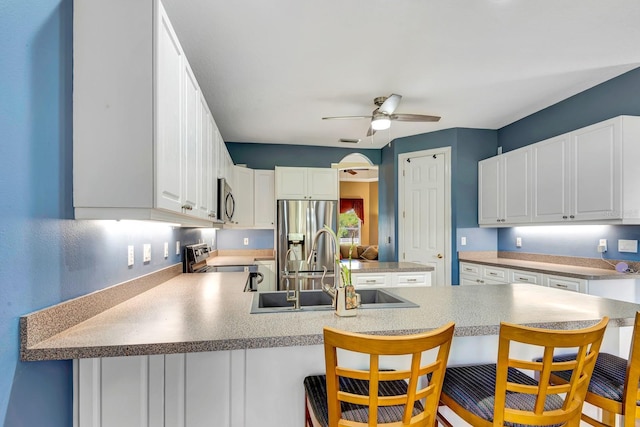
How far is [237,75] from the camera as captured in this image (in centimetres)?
279

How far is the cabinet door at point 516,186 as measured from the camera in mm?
3523

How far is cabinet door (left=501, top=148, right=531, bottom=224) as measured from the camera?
3.52 m

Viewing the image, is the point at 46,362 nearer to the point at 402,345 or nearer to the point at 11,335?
the point at 11,335

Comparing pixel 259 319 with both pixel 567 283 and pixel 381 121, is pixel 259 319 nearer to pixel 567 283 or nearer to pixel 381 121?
pixel 381 121

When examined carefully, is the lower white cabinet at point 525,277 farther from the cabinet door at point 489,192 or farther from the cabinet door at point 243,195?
the cabinet door at point 243,195

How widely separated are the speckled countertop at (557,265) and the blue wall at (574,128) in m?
0.07

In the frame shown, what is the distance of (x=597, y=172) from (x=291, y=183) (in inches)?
129

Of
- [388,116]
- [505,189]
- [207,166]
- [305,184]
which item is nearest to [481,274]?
[505,189]

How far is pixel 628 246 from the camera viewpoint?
279 centimetres

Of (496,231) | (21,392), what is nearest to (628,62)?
(496,231)

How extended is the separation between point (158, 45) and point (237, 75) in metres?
1.61

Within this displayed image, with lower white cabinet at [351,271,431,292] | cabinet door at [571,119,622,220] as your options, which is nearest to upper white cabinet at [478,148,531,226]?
cabinet door at [571,119,622,220]

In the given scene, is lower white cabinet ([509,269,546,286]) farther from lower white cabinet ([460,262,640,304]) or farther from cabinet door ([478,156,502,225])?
cabinet door ([478,156,502,225])

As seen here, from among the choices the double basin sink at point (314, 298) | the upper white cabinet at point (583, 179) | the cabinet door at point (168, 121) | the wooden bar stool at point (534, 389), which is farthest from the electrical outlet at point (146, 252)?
the upper white cabinet at point (583, 179)
